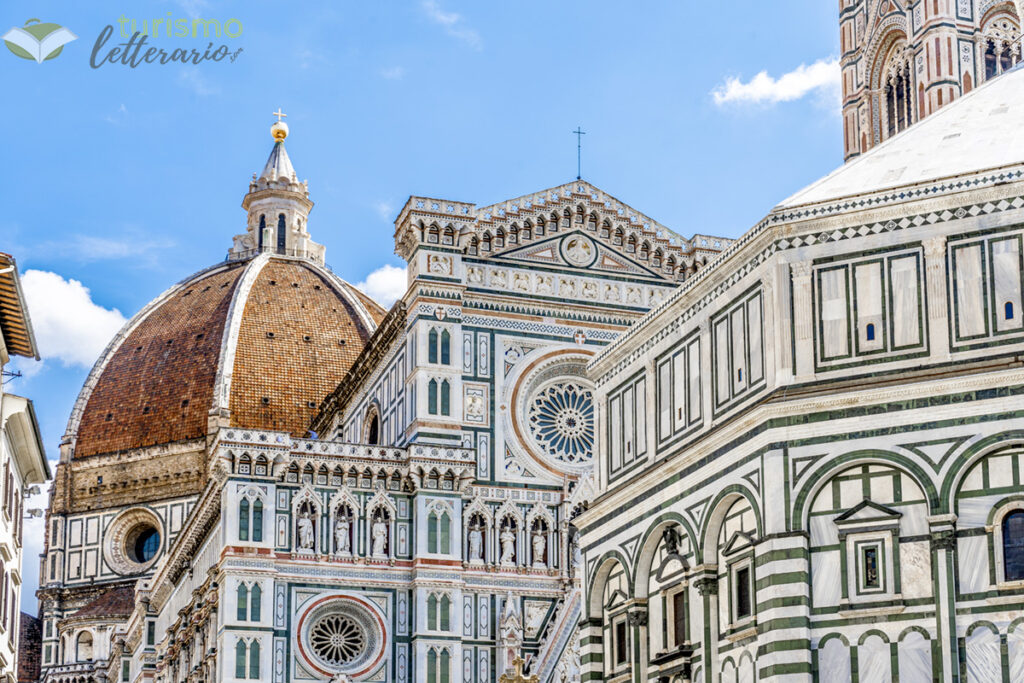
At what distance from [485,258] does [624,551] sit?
81.6 ft

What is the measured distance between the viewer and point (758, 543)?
939 inches

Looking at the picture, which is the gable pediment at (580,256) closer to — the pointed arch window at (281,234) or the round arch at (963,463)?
the round arch at (963,463)

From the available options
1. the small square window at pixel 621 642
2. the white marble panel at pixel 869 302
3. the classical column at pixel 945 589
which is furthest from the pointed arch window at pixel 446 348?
the classical column at pixel 945 589

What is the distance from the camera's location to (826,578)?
76.2 ft

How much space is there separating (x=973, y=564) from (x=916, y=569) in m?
0.72

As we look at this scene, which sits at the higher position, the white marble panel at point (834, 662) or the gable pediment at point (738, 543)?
the gable pediment at point (738, 543)

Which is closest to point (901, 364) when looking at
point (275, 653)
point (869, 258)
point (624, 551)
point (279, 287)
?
point (869, 258)

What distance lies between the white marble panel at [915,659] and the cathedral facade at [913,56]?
37044mm

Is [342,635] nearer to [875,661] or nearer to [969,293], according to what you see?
[875,661]

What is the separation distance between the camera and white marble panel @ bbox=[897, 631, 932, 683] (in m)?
22.3

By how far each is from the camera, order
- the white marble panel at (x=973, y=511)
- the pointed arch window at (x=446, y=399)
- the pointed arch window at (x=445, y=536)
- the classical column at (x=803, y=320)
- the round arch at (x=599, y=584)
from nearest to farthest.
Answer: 1. the white marble panel at (x=973, y=511)
2. the classical column at (x=803, y=320)
3. the round arch at (x=599, y=584)
4. the pointed arch window at (x=445, y=536)
5. the pointed arch window at (x=446, y=399)

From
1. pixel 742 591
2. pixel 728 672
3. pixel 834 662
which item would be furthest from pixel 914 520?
pixel 728 672

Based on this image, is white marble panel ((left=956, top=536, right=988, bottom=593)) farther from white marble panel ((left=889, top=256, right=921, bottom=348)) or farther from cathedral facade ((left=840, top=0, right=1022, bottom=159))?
cathedral facade ((left=840, top=0, right=1022, bottom=159))

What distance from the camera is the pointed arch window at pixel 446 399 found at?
165 feet
